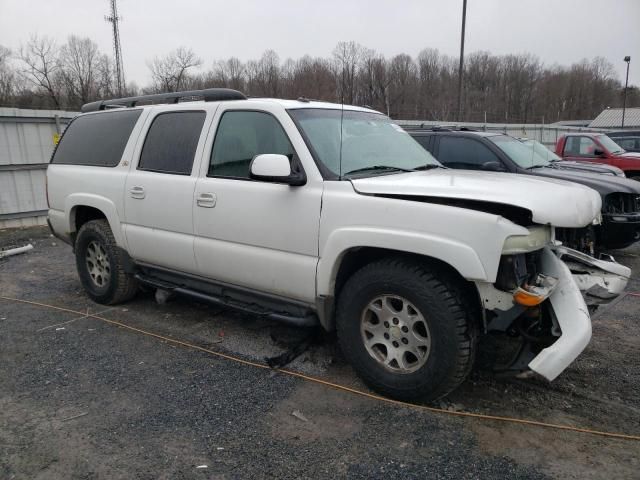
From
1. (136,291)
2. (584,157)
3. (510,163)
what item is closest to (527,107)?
(584,157)

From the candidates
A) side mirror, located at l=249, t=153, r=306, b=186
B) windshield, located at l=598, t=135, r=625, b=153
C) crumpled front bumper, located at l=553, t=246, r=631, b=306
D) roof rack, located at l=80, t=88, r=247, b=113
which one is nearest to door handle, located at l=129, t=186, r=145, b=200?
roof rack, located at l=80, t=88, r=247, b=113

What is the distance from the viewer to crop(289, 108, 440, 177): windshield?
3.63 metres

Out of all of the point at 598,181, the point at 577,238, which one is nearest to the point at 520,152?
the point at 598,181

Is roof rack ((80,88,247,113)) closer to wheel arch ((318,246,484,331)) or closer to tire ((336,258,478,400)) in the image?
wheel arch ((318,246,484,331))

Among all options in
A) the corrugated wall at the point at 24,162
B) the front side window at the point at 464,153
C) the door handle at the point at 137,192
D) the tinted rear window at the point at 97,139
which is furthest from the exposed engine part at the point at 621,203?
the corrugated wall at the point at 24,162

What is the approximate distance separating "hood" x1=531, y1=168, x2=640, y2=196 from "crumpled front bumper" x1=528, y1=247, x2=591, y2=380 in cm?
427

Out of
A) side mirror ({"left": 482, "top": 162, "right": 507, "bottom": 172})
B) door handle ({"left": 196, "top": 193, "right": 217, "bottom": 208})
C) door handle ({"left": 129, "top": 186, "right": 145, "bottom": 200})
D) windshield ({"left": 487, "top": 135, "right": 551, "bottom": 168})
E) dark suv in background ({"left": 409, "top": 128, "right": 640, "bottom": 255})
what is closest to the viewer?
door handle ({"left": 196, "top": 193, "right": 217, "bottom": 208})

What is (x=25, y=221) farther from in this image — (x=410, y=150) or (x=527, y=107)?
(x=527, y=107)

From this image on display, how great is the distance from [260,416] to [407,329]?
1.07 meters

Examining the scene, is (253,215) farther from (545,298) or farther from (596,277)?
(596,277)

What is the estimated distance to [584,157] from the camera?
11.6m

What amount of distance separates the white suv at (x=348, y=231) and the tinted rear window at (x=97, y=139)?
4 centimetres

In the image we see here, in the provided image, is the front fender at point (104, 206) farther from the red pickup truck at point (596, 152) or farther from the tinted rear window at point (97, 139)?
the red pickup truck at point (596, 152)

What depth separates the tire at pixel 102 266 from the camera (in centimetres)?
510
